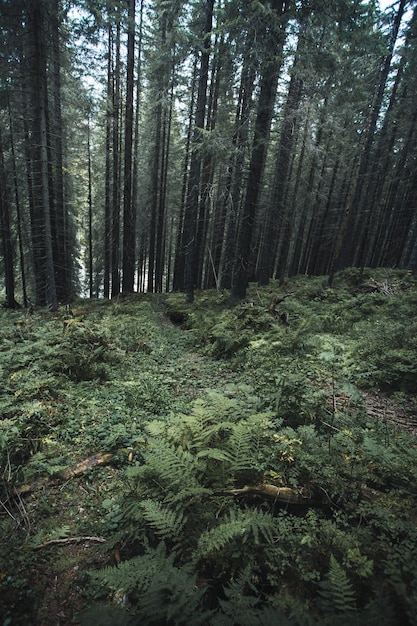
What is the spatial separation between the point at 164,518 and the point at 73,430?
244 cm

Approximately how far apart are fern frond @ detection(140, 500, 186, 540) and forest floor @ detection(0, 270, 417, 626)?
488mm

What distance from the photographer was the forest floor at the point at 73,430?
95.3 inches

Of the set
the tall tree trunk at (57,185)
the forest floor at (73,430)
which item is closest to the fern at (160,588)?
the forest floor at (73,430)

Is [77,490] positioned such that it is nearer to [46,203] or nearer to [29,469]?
[29,469]

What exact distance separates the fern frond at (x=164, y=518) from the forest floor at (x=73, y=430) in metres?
0.49

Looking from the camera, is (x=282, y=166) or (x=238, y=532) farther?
(x=282, y=166)

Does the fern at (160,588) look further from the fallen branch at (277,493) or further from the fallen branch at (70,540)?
the fallen branch at (277,493)

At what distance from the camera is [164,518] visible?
2.44 meters

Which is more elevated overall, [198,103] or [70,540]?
[198,103]

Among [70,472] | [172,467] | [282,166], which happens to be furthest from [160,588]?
[282,166]

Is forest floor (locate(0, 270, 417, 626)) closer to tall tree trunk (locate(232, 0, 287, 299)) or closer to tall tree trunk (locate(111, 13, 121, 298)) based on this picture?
Result: tall tree trunk (locate(232, 0, 287, 299))

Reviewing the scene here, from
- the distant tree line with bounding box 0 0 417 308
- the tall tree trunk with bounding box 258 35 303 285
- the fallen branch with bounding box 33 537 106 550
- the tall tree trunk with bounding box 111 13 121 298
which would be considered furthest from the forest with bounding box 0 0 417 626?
the tall tree trunk with bounding box 111 13 121 298

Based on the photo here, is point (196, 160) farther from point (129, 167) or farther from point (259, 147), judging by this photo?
point (129, 167)

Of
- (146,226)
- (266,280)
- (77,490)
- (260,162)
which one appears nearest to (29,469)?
(77,490)
